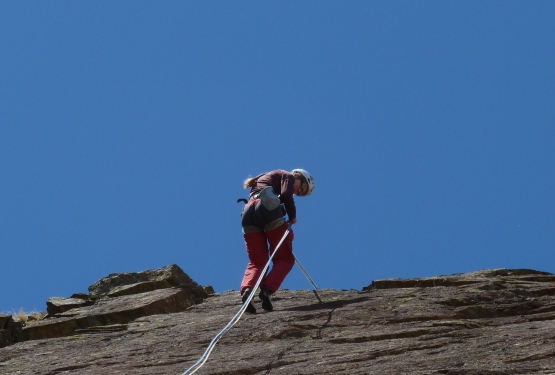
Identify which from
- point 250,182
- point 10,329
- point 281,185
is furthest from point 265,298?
point 10,329

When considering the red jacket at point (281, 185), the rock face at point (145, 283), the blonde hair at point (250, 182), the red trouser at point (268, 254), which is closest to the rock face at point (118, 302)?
the rock face at point (145, 283)

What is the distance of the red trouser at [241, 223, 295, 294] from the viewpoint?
484 inches

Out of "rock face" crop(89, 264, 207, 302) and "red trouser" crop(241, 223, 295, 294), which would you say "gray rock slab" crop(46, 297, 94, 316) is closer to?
"rock face" crop(89, 264, 207, 302)

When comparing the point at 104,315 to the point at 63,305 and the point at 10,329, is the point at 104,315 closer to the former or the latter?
the point at 10,329

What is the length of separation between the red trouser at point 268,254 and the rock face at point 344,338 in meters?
0.61

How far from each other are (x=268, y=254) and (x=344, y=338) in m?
3.26

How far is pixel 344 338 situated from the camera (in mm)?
9664

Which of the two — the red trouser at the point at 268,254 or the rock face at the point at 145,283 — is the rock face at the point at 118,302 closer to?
the rock face at the point at 145,283

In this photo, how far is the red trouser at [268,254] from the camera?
12281mm

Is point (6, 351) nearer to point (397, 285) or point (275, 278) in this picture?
A: point (275, 278)

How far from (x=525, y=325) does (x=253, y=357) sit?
10.5 ft

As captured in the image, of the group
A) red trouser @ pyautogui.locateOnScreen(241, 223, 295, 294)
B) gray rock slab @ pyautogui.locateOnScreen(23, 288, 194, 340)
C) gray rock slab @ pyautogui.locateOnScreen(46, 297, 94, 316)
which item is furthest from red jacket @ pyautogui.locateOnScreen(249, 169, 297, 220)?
gray rock slab @ pyautogui.locateOnScreen(46, 297, 94, 316)

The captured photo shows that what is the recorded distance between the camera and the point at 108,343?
11633mm

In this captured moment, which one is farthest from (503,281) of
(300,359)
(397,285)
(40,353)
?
(40,353)
